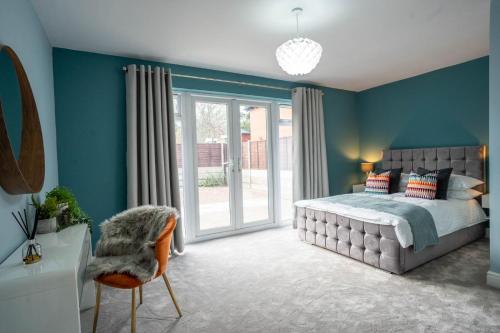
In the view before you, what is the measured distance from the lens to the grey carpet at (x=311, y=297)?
6.40 feet

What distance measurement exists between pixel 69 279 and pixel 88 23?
2.28m

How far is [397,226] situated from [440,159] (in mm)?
2134

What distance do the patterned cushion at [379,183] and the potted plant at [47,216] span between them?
152 inches

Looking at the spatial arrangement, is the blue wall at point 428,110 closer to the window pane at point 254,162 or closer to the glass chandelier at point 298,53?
the window pane at point 254,162

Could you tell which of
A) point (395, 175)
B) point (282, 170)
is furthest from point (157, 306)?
point (395, 175)

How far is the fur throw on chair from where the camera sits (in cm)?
184

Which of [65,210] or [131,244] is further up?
[65,210]

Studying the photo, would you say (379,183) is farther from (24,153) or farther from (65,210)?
(24,153)

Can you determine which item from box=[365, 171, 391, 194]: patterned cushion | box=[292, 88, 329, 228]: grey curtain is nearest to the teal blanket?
box=[365, 171, 391, 194]: patterned cushion

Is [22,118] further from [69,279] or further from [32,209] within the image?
[69,279]

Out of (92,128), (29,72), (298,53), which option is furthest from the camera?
Answer: (92,128)

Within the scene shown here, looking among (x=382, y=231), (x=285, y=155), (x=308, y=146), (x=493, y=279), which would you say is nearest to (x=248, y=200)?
(x=285, y=155)

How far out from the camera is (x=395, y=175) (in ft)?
13.4

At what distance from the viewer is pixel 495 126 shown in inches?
91.6
